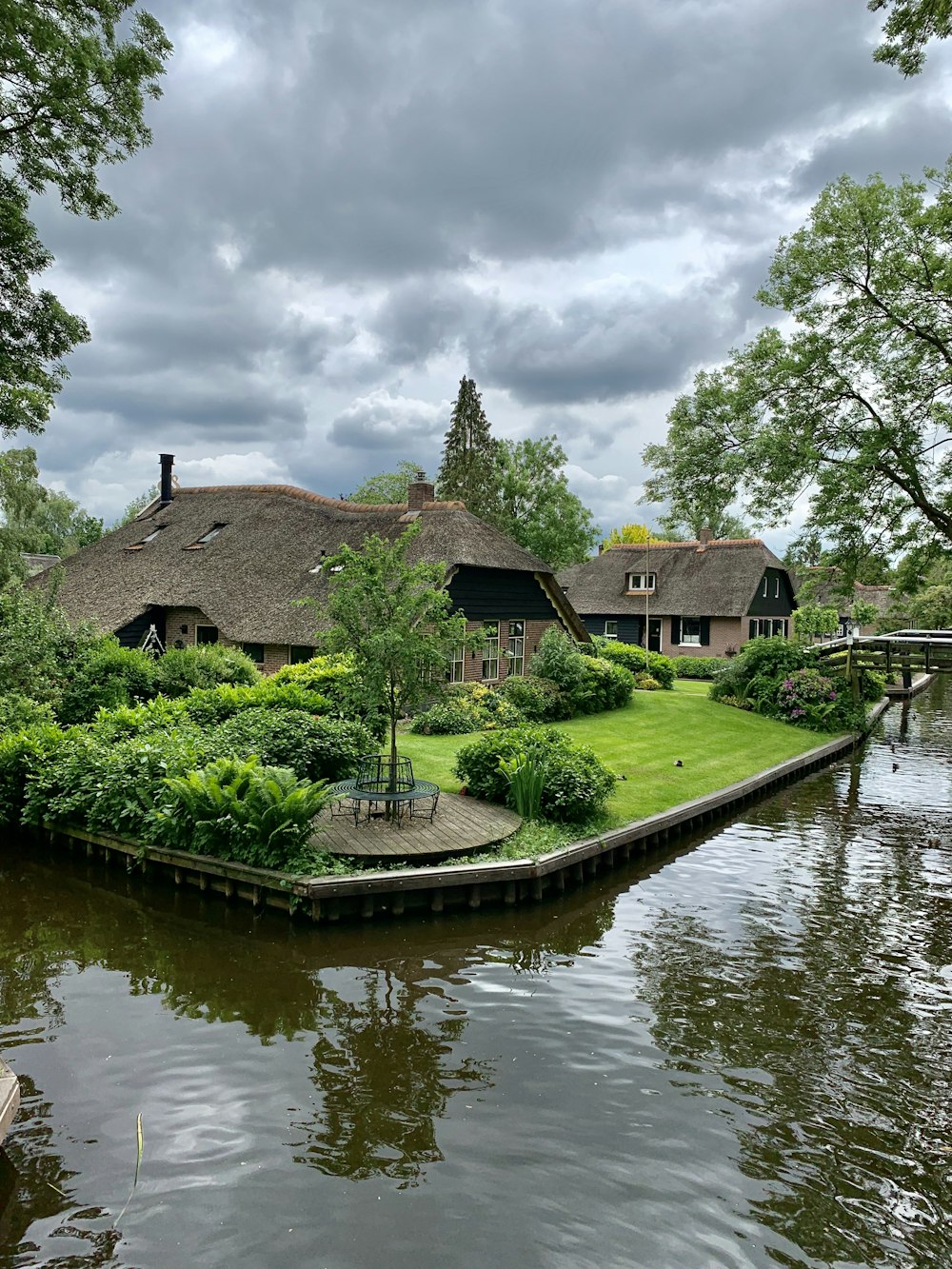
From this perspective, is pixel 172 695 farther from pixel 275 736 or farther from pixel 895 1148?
pixel 895 1148

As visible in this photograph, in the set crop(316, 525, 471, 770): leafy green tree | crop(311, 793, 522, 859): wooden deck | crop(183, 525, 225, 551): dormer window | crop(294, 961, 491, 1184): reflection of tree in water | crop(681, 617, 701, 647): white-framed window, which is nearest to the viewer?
crop(294, 961, 491, 1184): reflection of tree in water

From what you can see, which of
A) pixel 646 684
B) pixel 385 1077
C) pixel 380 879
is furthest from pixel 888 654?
pixel 385 1077

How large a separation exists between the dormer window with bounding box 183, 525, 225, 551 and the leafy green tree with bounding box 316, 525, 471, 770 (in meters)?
19.2

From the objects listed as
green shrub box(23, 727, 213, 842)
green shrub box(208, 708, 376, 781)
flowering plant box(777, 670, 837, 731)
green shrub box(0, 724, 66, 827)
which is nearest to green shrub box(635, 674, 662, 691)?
flowering plant box(777, 670, 837, 731)

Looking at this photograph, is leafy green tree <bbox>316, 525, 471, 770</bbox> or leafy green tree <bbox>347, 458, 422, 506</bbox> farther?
leafy green tree <bbox>347, 458, 422, 506</bbox>

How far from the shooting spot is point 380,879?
990 centimetres

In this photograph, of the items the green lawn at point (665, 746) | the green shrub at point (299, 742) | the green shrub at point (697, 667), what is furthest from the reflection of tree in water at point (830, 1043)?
the green shrub at point (697, 667)

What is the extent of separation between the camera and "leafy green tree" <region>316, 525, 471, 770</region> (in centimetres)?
1127

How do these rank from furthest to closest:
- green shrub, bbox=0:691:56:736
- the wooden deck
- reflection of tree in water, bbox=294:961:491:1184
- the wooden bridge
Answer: the wooden bridge, green shrub, bbox=0:691:56:736, the wooden deck, reflection of tree in water, bbox=294:961:491:1184

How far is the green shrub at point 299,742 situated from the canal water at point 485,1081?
104 inches

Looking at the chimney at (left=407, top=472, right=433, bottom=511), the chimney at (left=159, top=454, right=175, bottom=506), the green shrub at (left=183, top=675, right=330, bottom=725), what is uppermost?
the chimney at (left=159, top=454, right=175, bottom=506)

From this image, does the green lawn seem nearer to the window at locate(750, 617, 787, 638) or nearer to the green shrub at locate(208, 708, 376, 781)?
the green shrub at locate(208, 708, 376, 781)

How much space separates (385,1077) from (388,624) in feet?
19.6

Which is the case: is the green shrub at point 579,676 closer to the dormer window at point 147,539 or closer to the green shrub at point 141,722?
the green shrub at point 141,722
